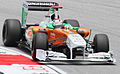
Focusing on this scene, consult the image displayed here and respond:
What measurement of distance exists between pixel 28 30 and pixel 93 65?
2876 millimetres

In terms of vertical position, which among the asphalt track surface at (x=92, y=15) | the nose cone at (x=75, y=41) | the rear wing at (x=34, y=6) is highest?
the rear wing at (x=34, y=6)

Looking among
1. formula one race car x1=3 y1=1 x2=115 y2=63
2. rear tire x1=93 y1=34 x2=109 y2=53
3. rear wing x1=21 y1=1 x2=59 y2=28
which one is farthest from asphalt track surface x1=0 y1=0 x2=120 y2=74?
rear wing x1=21 y1=1 x2=59 y2=28

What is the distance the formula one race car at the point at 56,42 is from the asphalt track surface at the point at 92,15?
29 cm

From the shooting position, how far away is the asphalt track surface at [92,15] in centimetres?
1676

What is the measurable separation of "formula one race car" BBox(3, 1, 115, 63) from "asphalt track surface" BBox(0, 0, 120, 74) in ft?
0.97

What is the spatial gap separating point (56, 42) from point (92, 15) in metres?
12.5

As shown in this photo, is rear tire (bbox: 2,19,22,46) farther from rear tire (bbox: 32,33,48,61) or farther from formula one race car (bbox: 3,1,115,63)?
rear tire (bbox: 32,33,48,61)

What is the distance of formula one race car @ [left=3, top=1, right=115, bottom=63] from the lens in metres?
13.8

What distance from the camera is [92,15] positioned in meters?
27.0

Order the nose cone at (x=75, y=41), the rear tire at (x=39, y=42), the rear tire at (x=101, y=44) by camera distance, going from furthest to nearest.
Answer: the rear tire at (x=101, y=44), the rear tire at (x=39, y=42), the nose cone at (x=75, y=41)

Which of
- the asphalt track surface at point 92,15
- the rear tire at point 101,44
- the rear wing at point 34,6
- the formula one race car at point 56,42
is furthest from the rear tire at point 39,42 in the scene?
the rear wing at point 34,6

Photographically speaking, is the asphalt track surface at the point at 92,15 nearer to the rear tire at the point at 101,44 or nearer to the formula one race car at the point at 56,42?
the formula one race car at the point at 56,42

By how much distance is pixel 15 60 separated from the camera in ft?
46.9

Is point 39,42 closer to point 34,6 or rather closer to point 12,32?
point 12,32
